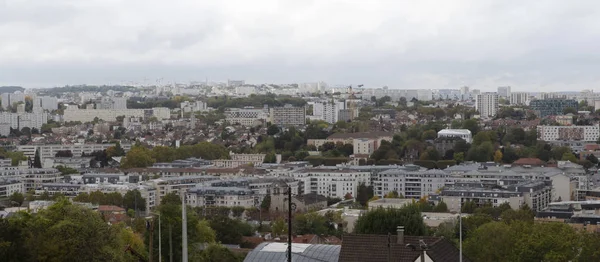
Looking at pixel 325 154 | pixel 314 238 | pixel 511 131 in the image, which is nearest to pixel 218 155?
pixel 325 154

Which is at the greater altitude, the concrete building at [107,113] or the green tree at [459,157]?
the concrete building at [107,113]

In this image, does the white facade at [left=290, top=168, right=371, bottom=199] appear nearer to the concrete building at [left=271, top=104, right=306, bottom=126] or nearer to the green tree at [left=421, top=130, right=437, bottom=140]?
the green tree at [left=421, top=130, right=437, bottom=140]

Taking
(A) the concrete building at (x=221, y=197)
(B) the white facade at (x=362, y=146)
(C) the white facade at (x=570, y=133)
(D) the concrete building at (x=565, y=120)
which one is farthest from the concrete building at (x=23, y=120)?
(A) the concrete building at (x=221, y=197)

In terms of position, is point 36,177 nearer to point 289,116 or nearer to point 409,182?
point 409,182

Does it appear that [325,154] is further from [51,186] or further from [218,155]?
[51,186]

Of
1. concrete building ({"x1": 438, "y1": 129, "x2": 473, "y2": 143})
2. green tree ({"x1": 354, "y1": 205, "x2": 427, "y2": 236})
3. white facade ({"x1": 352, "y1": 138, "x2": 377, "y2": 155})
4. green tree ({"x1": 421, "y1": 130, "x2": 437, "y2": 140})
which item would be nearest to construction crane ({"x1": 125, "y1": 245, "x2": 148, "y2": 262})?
green tree ({"x1": 354, "y1": 205, "x2": 427, "y2": 236})

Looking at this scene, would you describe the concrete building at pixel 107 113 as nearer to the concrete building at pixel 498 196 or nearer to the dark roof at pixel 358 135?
the dark roof at pixel 358 135

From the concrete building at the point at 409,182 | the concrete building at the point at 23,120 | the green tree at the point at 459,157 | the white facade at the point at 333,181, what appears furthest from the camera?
the concrete building at the point at 23,120
